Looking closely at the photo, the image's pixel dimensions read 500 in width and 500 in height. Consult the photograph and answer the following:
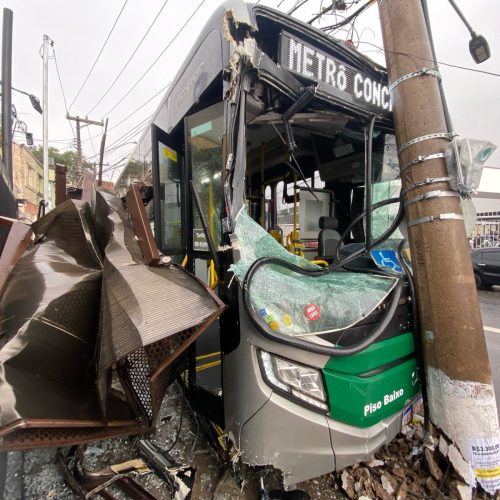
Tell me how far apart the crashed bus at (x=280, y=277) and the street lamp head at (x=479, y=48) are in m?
1.13

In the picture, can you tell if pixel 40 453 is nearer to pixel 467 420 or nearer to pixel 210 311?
pixel 210 311

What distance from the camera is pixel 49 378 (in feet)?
4.50

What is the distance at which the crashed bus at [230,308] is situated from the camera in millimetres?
1362

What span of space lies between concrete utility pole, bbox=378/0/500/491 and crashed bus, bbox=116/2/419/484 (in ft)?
0.71

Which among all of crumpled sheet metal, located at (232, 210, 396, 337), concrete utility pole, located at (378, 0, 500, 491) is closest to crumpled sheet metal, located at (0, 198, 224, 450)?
crumpled sheet metal, located at (232, 210, 396, 337)

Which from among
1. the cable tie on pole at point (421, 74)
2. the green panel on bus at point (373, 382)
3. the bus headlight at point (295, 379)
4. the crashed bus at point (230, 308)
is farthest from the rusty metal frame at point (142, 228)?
the cable tie on pole at point (421, 74)

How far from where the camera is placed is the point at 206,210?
240 centimetres

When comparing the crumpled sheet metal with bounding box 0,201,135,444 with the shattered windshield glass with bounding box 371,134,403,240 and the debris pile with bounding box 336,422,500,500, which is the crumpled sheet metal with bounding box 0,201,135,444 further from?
the shattered windshield glass with bounding box 371,134,403,240

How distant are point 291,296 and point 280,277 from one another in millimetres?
140

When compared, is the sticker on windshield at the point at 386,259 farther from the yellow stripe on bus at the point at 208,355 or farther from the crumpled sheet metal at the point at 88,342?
the crumpled sheet metal at the point at 88,342

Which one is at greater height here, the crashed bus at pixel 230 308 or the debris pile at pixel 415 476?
the crashed bus at pixel 230 308

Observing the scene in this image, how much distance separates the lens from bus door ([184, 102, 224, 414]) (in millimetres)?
2244

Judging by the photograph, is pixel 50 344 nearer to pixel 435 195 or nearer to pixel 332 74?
pixel 435 195

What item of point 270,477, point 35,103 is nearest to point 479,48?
point 270,477
